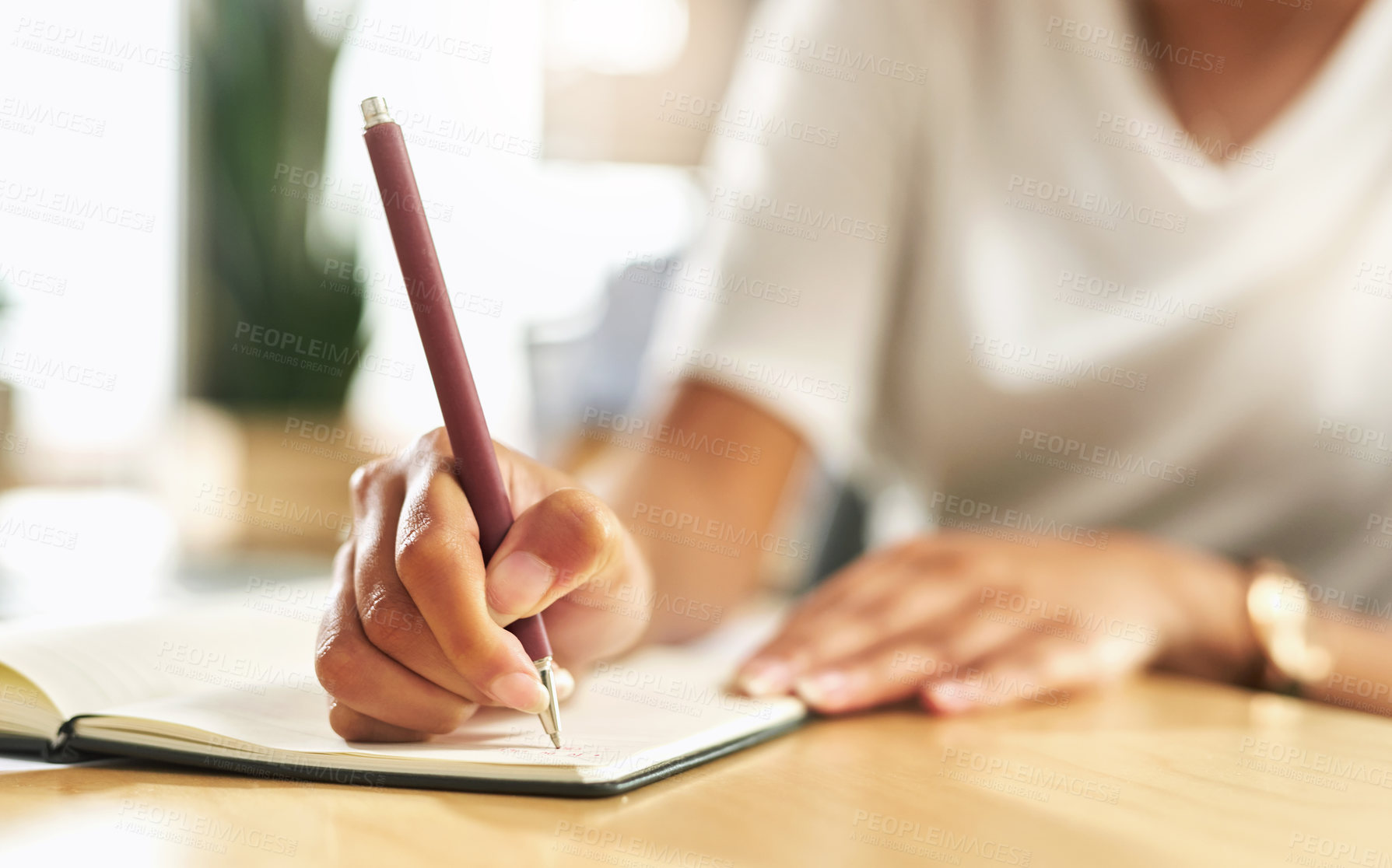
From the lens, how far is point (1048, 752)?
432 millimetres

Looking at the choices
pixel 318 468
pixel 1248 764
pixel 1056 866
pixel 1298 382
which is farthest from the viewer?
pixel 318 468

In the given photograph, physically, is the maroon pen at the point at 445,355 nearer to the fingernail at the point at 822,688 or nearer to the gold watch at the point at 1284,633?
the fingernail at the point at 822,688

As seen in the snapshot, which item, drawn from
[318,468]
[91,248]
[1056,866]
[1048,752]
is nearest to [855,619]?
[1048,752]

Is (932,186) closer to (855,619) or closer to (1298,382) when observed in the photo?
(1298,382)

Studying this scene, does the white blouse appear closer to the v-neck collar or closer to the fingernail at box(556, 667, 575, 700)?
the v-neck collar

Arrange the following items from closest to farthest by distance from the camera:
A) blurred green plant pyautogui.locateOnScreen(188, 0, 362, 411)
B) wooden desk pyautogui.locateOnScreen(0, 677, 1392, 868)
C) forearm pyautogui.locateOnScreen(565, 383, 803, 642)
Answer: wooden desk pyautogui.locateOnScreen(0, 677, 1392, 868), forearm pyautogui.locateOnScreen(565, 383, 803, 642), blurred green plant pyautogui.locateOnScreen(188, 0, 362, 411)

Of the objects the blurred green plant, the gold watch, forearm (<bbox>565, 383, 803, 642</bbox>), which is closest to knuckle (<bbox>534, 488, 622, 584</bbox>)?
forearm (<bbox>565, 383, 803, 642</bbox>)

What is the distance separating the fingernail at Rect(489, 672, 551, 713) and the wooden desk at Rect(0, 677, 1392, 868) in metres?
0.03

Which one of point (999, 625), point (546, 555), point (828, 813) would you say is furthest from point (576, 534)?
point (999, 625)

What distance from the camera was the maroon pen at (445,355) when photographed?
12.7 inches

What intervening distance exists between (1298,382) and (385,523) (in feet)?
2.26

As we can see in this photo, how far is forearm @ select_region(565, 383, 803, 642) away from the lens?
2.43 feet

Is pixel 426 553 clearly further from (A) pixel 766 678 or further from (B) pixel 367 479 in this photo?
(A) pixel 766 678

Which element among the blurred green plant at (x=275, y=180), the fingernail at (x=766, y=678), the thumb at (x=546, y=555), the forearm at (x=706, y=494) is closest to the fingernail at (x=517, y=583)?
the thumb at (x=546, y=555)
